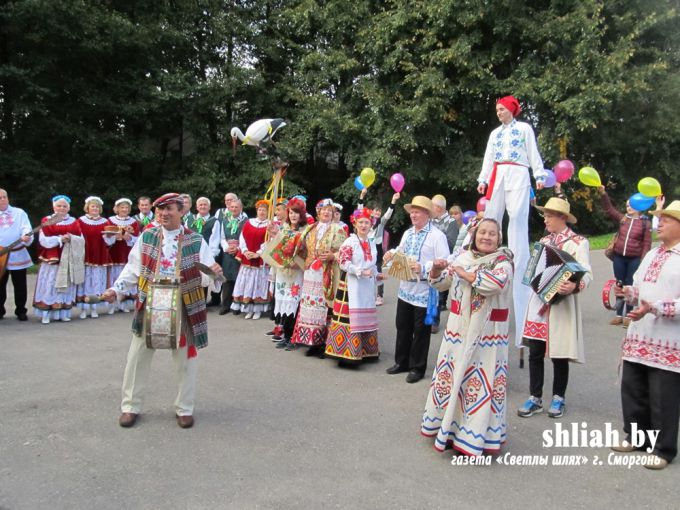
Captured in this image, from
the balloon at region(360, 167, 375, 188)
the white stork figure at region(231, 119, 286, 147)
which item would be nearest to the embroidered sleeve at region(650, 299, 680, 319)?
the white stork figure at region(231, 119, 286, 147)

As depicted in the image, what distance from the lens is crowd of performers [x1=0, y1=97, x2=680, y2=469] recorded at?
157 inches

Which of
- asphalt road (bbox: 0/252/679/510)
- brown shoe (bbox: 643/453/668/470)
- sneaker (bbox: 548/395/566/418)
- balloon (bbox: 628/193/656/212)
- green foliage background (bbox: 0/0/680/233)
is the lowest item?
asphalt road (bbox: 0/252/679/510)

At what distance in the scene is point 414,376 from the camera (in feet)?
19.5

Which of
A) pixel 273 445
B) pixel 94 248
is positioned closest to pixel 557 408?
pixel 273 445

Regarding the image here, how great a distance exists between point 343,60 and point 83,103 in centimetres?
880

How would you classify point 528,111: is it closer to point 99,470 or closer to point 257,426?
point 257,426

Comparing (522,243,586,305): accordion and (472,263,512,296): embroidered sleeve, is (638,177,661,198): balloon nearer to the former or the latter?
(522,243,586,305): accordion

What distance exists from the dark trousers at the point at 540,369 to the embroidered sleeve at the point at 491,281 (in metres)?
1.20

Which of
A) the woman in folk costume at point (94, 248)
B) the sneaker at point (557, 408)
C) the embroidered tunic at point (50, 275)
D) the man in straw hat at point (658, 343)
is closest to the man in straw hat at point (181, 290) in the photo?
the sneaker at point (557, 408)

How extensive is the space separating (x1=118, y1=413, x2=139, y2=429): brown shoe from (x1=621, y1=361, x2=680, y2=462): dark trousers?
4.00 meters

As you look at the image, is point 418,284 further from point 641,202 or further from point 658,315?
point 641,202

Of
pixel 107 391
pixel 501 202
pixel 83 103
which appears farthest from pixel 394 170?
pixel 107 391

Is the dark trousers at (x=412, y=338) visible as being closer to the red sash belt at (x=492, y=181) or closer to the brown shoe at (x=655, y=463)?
the red sash belt at (x=492, y=181)

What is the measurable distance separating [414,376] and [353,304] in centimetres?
108
